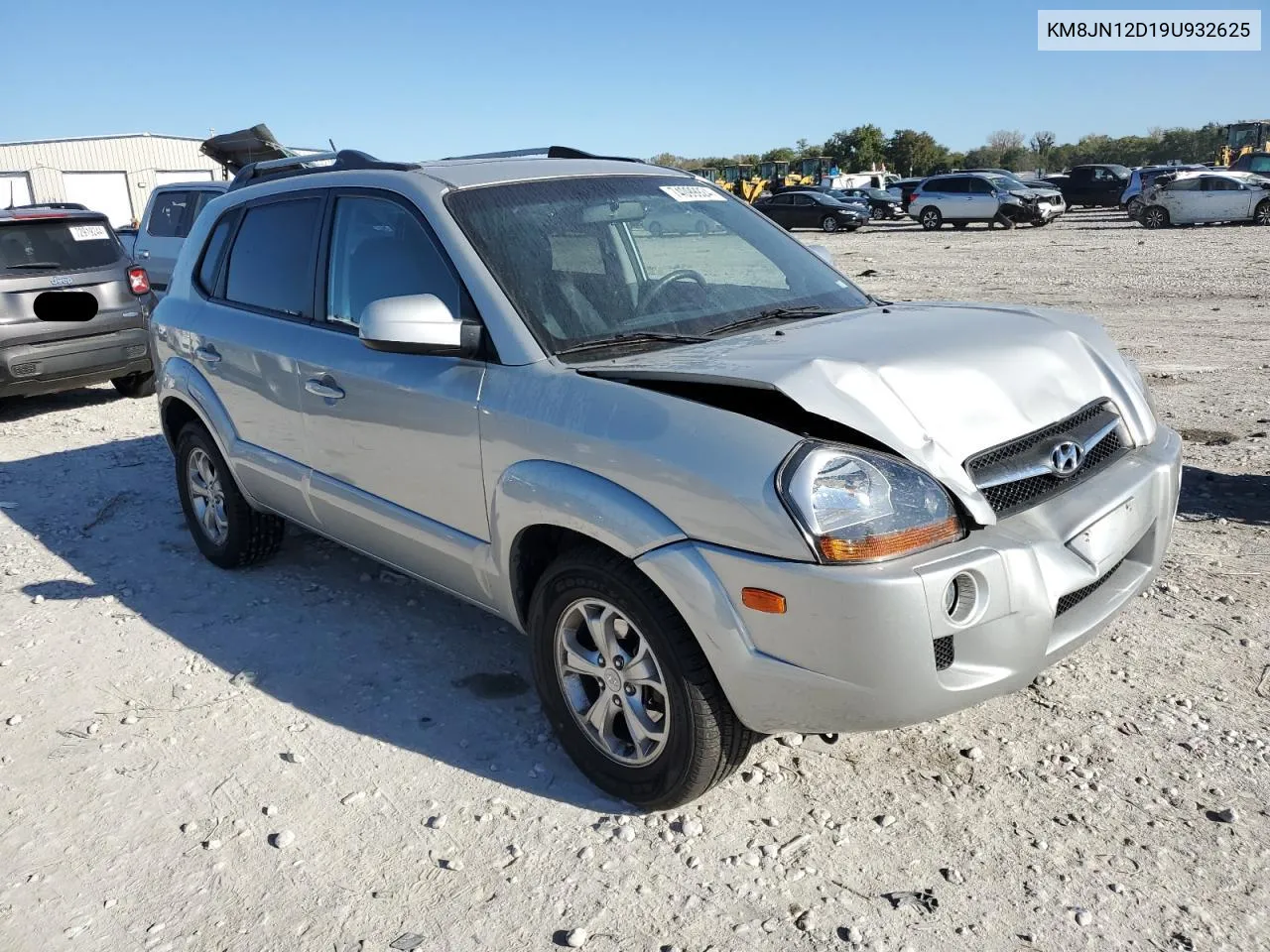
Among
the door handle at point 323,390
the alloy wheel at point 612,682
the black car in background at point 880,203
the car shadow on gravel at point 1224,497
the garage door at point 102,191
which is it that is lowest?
the car shadow on gravel at point 1224,497

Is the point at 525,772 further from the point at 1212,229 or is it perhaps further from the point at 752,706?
the point at 1212,229

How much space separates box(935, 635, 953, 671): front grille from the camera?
8.04 feet

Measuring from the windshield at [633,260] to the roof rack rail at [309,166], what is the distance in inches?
23.9

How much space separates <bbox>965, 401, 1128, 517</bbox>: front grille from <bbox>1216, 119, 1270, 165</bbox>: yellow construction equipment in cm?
4791

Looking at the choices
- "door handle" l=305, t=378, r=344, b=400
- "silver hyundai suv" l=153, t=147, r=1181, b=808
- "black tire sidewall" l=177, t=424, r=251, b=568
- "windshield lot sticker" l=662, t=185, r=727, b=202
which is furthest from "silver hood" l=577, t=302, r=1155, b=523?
"black tire sidewall" l=177, t=424, r=251, b=568

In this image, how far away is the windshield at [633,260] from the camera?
332cm

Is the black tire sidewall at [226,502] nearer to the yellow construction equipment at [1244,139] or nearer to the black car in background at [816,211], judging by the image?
the black car in background at [816,211]

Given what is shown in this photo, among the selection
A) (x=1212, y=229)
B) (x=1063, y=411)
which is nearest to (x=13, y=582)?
(x=1063, y=411)

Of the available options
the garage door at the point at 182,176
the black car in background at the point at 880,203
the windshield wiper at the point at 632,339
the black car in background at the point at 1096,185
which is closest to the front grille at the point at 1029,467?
the windshield wiper at the point at 632,339

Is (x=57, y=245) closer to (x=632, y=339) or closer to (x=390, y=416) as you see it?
(x=390, y=416)

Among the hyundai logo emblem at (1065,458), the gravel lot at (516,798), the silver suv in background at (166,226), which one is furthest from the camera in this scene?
the silver suv in background at (166,226)

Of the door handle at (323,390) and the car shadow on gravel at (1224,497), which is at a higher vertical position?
the door handle at (323,390)

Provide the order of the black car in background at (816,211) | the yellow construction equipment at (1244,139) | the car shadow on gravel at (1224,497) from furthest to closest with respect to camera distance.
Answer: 1. the yellow construction equipment at (1244,139)
2. the black car in background at (816,211)
3. the car shadow on gravel at (1224,497)

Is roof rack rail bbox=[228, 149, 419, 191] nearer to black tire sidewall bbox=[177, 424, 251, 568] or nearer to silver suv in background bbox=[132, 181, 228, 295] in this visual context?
black tire sidewall bbox=[177, 424, 251, 568]
